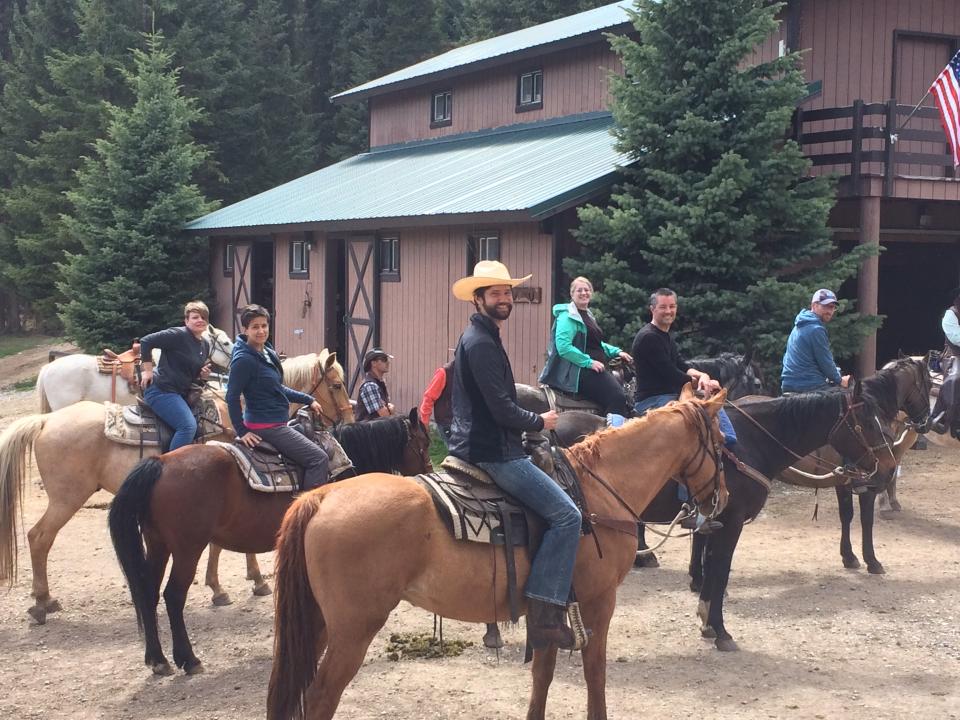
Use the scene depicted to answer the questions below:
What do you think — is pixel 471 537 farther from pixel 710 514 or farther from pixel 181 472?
pixel 181 472

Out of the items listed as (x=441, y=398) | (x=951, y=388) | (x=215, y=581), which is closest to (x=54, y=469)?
(x=215, y=581)

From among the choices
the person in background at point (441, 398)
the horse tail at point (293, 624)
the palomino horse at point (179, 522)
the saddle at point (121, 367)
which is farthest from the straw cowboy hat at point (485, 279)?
the saddle at point (121, 367)

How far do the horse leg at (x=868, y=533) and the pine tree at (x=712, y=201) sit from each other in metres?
3.63

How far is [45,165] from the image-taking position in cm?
3459

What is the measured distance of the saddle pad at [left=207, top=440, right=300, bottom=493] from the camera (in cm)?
730

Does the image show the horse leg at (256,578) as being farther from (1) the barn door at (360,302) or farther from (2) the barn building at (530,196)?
(1) the barn door at (360,302)

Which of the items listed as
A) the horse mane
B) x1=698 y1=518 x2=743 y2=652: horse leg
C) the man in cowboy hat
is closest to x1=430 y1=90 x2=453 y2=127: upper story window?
the horse mane

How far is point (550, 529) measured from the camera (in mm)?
5473

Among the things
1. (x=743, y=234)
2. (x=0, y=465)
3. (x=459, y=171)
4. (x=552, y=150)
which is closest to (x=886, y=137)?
(x=743, y=234)

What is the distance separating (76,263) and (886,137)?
19.1 m

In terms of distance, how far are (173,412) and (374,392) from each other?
187cm

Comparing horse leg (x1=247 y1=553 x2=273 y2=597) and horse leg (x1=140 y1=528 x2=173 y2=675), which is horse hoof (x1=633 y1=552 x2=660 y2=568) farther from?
horse leg (x1=140 y1=528 x2=173 y2=675)

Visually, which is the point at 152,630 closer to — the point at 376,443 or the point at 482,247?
the point at 376,443

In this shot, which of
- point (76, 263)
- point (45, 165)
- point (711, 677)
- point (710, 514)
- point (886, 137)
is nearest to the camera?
point (710, 514)
